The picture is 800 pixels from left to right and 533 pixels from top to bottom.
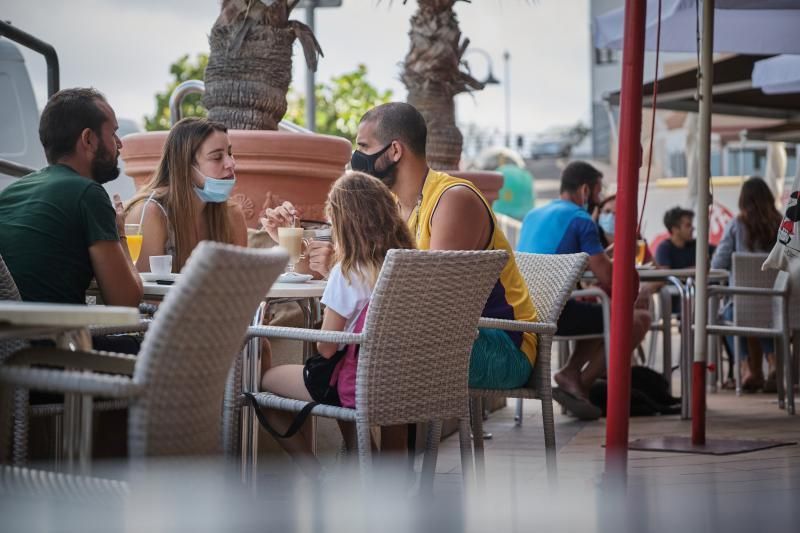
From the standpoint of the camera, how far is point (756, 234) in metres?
8.34

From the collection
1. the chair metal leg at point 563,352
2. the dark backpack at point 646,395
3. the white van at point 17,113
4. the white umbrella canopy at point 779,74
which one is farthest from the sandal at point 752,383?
the white van at point 17,113

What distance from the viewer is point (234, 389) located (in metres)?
3.45

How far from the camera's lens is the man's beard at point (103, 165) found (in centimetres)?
354

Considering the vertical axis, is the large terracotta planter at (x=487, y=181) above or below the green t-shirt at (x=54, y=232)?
above

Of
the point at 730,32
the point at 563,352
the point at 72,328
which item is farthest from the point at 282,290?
the point at 730,32

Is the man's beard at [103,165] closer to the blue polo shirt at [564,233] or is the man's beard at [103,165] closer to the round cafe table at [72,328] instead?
the round cafe table at [72,328]

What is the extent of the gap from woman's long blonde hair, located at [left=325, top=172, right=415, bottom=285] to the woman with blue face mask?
0.95 m

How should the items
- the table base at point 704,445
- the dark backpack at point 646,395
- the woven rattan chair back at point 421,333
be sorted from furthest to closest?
the dark backpack at point 646,395, the table base at point 704,445, the woven rattan chair back at point 421,333

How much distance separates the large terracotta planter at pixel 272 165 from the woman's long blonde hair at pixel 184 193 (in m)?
1.12

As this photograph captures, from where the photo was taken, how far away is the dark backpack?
6.82m

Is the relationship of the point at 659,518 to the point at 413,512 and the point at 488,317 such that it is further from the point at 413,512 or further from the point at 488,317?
the point at 488,317

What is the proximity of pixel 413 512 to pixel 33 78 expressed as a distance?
740 centimetres

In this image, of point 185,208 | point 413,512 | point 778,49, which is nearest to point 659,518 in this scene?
point 413,512

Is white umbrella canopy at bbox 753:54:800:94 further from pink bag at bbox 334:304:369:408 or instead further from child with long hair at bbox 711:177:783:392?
pink bag at bbox 334:304:369:408
